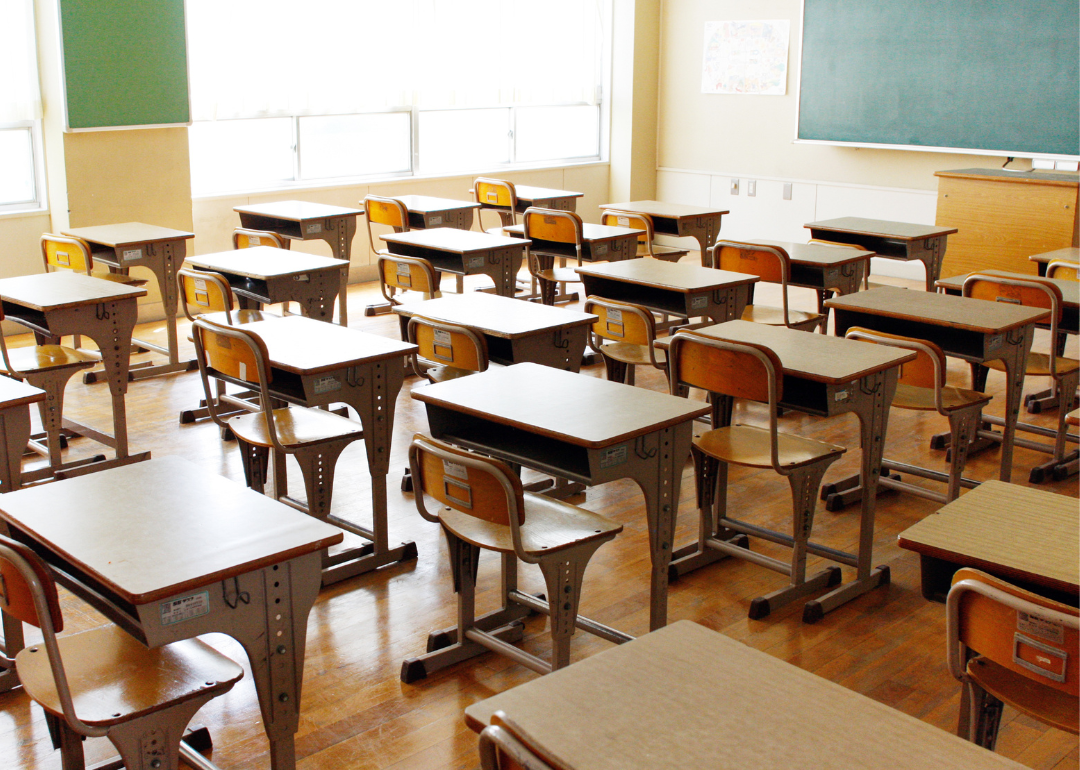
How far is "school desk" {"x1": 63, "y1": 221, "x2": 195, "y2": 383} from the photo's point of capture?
5.75 meters

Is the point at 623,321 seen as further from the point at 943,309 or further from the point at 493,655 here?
the point at 493,655

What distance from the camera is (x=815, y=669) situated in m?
2.97

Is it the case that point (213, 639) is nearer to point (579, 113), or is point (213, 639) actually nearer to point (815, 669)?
point (815, 669)

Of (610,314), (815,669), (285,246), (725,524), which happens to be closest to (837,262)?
(610,314)

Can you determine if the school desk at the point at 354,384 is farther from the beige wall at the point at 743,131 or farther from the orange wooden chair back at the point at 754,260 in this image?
the beige wall at the point at 743,131

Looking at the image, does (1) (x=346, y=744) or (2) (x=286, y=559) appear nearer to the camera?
(2) (x=286, y=559)

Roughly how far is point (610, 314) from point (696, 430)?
0.57m

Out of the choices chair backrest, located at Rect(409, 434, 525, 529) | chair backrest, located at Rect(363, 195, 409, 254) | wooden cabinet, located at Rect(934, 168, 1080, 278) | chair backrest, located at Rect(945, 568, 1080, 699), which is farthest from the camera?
wooden cabinet, located at Rect(934, 168, 1080, 278)

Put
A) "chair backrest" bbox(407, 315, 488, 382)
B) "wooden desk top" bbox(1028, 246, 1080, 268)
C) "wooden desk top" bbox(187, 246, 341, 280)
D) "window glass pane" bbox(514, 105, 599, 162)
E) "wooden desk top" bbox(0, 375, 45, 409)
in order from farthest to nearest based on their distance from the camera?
1. "window glass pane" bbox(514, 105, 599, 162)
2. "wooden desk top" bbox(1028, 246, 1080, 268)
3. "wooden desk top" bbox(187, 246, 341, 280)
4. "chair backrest" bbox(407, 315, 488, 382)
5. "wooden desk top" bbox(0, 375, 45, 409)

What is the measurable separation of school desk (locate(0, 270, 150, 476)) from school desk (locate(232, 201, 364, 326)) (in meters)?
1.90

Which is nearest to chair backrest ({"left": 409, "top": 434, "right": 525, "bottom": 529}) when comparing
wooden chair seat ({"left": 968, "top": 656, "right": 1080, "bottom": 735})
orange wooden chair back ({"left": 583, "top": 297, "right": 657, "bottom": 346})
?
wooden chair seat ({"left": 968, "top": 656, "right": 1080, "bottom": 735})

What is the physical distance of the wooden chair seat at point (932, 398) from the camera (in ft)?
12.3

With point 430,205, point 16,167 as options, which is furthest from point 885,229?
point 16,167

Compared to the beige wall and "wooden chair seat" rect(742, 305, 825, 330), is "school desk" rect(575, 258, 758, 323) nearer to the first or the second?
"wooden chair seat" rect(742, 305, 825, 330)
